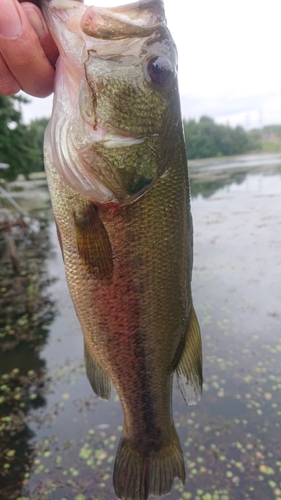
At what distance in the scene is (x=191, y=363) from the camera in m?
1.88

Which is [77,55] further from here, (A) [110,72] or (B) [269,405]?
(B) [269,405]

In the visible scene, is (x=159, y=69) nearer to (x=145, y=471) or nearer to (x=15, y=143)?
(x=145, y=471)

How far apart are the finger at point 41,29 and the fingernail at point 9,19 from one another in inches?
3.5

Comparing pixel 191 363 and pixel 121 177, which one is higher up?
pixel 121 177

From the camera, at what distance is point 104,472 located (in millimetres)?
3592

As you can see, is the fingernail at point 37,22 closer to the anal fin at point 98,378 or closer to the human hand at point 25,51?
the human hand at point 25,51

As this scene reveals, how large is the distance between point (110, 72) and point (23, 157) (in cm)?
1840

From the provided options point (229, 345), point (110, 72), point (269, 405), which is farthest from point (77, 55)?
point (229, 345)

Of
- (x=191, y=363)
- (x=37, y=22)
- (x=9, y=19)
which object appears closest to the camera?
(x=9, y=19)

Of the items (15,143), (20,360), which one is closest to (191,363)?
(20,360)

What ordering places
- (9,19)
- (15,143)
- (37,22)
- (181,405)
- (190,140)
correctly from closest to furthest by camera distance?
(9,19), (37,22), (181,405), (15,143), (190,140)

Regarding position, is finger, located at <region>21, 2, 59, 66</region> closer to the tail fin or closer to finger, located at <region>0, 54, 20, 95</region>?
finger, located at <region>0, 54, 20, 95</region>

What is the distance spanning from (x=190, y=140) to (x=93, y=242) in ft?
226

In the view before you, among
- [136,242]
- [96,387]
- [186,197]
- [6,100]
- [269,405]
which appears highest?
[6,100]
